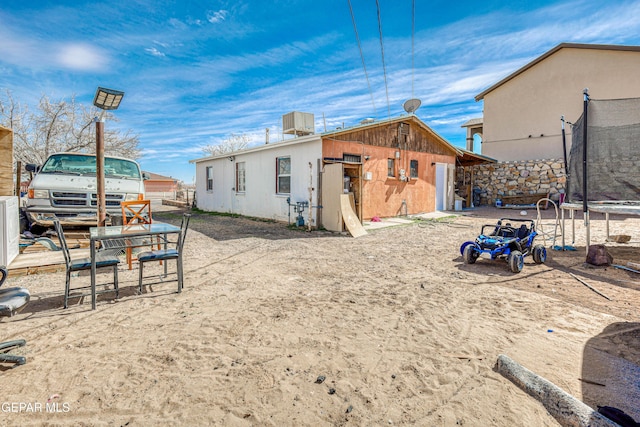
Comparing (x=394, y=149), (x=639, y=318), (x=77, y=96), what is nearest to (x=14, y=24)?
(x=77, y=96)

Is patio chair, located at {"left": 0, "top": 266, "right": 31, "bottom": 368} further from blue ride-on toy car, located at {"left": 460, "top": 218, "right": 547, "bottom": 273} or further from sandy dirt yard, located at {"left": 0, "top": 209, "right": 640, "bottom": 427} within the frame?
blue ride-on toy car, located at {"left": 460, "top": 218, "right": 547, "bottom": 273}

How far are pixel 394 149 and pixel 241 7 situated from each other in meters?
7.02

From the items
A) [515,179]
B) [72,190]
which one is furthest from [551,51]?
[72,190]

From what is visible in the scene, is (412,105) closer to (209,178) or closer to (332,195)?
(332,195)

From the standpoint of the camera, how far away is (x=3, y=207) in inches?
175

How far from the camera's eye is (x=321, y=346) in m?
2.73

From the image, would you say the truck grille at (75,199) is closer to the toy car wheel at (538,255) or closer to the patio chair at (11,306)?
the patio chair at (11,306)

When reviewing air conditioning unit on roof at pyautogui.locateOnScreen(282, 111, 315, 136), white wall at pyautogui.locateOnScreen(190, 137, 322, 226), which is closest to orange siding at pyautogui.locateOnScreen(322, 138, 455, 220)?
white wall at pyautogui.locateOnScreen(190, 137, 322, 226)

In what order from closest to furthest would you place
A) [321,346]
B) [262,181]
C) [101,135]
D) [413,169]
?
[321,346] → [101,135] → [262,181] → [413,169]

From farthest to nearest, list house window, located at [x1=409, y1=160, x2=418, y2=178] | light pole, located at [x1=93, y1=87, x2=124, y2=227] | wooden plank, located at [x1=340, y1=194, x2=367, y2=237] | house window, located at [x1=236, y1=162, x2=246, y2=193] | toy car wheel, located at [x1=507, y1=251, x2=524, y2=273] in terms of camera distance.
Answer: house window, located at [x1=236, y1=162, x2=246, y2=193] < house window, located at [x1=409, y1=160, x2=418, y2=178] < wooden plank, located at [x1=340, y1=194, x2=367, y2=237] < light pole, located at [x1=93, y1=87, x2=124, y2=227] < toy car wheel, located at [x1=507, y1=251, x2=524, y2=273]

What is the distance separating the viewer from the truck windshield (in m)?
7.13

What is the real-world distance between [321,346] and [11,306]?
2.35 metres

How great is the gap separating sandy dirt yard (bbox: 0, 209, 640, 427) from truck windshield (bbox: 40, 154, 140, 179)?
3.45 metres

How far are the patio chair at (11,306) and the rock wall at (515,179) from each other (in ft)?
62.3
